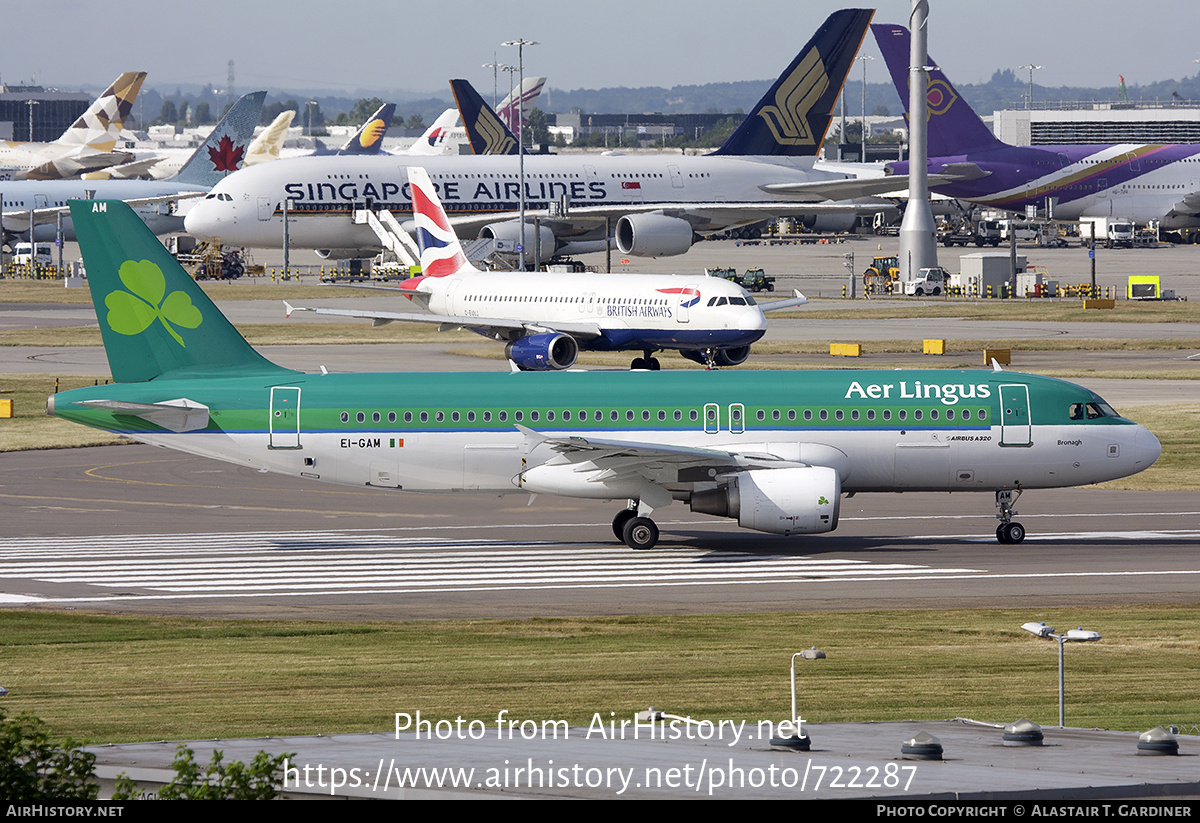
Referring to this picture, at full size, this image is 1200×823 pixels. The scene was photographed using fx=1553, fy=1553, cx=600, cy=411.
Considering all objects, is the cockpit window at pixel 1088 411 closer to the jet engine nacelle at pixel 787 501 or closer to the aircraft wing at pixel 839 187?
the jet engine nacelle at pixel 787 501

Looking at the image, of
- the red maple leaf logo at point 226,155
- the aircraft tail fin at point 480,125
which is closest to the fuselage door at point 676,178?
the aircraft tail fin at point 480,125

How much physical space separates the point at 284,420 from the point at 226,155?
124 meters

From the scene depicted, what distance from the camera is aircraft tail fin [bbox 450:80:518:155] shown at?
460 ft

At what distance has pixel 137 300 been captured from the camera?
3500 centimetres

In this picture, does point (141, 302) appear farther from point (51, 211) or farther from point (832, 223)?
point (832, 223)

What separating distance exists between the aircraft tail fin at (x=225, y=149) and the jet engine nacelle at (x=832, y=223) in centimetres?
5543

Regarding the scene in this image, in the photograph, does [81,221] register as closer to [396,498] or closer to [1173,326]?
[396,498]

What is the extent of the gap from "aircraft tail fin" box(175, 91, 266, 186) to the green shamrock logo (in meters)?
118

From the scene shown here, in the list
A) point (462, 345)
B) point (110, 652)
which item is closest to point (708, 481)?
point (110, 652)

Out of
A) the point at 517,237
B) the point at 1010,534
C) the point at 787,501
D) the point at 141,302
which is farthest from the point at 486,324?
the point at 517,237

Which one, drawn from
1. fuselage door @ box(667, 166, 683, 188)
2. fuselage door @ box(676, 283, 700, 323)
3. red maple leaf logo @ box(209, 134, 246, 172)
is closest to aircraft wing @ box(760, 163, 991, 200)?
fuselage door @ box(667, 166, 683, 188)

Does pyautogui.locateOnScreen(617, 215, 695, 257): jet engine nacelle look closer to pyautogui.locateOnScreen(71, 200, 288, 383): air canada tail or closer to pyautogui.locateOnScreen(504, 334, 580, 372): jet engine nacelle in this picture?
pyautogui.locateOnScreen(504, 334, 580, 372): jet engine nacelle

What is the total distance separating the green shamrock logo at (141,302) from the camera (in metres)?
34.9

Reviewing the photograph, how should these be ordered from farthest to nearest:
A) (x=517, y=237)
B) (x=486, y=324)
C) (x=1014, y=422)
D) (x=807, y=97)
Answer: (x=807, y=97) → (x=517, y=237) → (x=486, y=324) → (x=1014, y=422)
